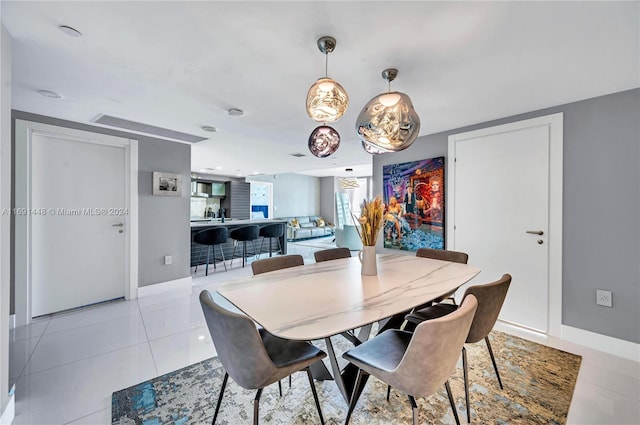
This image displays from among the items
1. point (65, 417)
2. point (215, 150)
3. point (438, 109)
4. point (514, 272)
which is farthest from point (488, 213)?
point (215, 150)

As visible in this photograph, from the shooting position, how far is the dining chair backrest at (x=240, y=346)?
3.65ft

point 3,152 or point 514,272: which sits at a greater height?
point 3,152

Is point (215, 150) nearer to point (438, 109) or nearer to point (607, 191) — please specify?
point (438, 109)

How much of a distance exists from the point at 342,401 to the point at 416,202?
2708 millimetres

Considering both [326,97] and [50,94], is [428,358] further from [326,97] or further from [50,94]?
[50,94]

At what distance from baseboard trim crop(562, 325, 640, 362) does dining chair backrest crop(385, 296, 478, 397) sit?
88.6 inches

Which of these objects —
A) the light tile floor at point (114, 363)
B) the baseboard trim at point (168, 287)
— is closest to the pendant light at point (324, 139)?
the light tile floor at point (114, 363)

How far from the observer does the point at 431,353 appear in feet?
3.64

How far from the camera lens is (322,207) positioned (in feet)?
38.0

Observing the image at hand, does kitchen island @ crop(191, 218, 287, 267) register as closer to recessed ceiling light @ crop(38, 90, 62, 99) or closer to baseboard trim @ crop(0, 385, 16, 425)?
recessed ceiling light @ crop(38, 90, 62, 99)

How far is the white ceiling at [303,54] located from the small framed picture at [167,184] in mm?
1106

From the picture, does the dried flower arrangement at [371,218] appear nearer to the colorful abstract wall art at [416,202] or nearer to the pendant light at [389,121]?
the pendant light at [389,121]

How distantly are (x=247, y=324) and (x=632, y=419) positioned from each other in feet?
7.75

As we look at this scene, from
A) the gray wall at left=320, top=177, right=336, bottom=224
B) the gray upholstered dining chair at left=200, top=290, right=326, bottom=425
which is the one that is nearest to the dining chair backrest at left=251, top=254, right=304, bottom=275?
the gray upholstered dining chair at left=200, top=290, right=326, bottom=425
